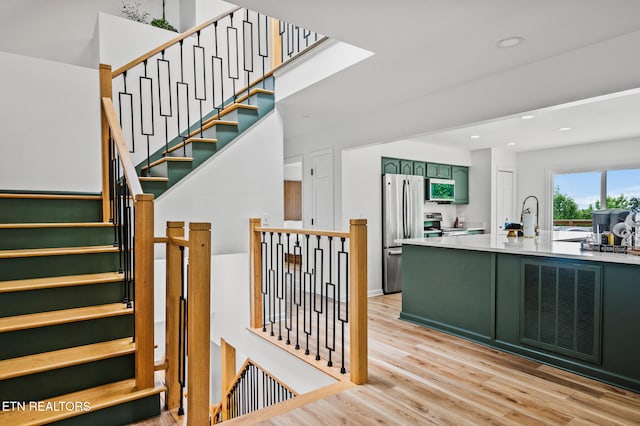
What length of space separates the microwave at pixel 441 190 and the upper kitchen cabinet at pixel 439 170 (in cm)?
10

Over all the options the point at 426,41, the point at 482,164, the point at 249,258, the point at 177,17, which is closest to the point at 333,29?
the point at 426,41

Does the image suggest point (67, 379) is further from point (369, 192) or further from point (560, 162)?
point (560, 162)

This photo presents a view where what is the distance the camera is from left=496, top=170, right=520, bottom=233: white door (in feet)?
23.2

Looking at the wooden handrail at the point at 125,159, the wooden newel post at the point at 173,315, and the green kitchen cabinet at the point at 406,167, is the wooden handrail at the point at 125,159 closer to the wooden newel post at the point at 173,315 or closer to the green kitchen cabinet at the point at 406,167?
the wooden newel post at the point at 173,315

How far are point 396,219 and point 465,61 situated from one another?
2.92m

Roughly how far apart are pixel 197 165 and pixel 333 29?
2.11 meters

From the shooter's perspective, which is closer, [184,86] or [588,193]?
[184,86]

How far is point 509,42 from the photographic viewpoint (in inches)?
108

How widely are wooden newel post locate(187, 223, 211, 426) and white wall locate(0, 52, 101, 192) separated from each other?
137 inches

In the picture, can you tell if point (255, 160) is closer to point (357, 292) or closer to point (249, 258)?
point (249, 258)

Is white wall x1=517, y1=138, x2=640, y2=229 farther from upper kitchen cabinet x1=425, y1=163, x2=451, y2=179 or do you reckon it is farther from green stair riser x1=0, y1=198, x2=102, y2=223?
green stair riser x1=0, y1=198, x2=102, y2=223

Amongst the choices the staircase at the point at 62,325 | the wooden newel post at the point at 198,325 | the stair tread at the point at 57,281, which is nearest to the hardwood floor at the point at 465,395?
the wooden newel post at the point at 198,325

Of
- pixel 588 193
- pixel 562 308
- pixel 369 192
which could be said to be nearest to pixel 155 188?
pixel 369 192

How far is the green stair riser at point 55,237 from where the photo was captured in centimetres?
259
